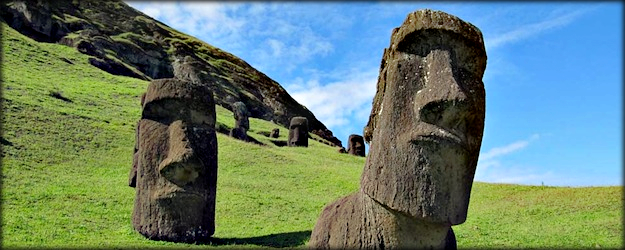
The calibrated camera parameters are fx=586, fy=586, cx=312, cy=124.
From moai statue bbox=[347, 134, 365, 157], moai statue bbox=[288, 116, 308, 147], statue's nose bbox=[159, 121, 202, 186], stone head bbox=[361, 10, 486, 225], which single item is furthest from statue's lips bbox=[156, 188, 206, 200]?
moai statue bbox=[288, 116, 308, 147]

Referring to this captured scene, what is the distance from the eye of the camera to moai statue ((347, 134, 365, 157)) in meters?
36.0

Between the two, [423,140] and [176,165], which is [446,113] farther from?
[176,165]

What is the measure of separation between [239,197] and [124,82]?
31155 millimetres

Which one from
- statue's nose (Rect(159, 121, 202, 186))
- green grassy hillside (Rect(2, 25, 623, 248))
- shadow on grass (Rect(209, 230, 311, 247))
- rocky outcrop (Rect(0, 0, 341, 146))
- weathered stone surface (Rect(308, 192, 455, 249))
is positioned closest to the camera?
weathered stone surface (Rect(308, 192, 455, 249))

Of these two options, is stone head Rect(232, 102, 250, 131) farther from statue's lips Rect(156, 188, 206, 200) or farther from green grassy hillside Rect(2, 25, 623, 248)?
statue's lips Rect(156, 188, 206, 200)

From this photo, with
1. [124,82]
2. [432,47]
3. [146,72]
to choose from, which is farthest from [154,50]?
[432,47]

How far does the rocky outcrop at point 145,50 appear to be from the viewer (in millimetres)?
54031

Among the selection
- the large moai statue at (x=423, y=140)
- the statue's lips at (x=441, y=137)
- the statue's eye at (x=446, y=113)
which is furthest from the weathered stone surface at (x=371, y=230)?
the statue's eye at (x=446, y=113)

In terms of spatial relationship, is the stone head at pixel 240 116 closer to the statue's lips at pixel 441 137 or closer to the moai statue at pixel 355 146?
the moai statue at pixel 355 146

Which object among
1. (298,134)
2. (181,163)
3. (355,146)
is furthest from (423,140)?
(298,134)

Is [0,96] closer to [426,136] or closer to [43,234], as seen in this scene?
[43,234]

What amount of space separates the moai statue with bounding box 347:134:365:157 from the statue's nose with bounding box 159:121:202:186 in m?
24.8

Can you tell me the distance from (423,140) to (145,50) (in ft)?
219

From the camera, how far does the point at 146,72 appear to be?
65750 millimetres
